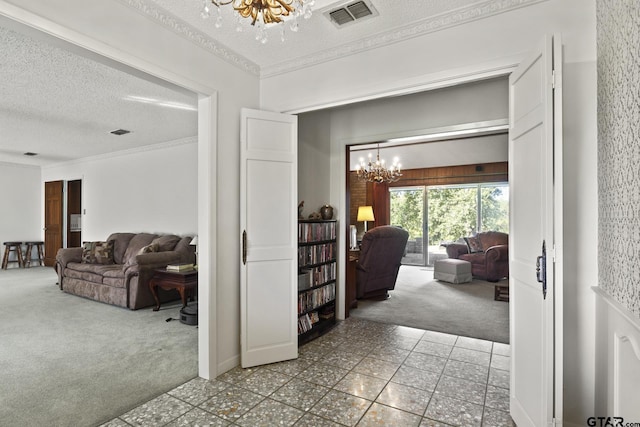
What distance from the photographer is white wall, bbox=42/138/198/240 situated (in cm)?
595

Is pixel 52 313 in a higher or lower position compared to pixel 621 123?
lower

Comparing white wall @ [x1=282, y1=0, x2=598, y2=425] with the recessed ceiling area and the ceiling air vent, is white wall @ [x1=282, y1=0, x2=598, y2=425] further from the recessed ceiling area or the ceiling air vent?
the recessed ceiling area

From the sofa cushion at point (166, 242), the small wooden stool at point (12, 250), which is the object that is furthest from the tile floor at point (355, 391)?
the small wooden stool at point (12, 250)

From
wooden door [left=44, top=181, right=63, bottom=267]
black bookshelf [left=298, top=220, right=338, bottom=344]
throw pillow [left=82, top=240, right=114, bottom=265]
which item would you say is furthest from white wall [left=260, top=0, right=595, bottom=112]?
wooden door [left=44, top=181, right=63, bottom=267]

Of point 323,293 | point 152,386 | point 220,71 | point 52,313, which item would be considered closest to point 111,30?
point 220,71

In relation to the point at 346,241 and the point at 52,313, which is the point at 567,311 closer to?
the point at 346,241

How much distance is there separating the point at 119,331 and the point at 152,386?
1613mm

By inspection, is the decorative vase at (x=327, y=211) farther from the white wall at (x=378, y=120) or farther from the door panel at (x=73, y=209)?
the door panel at (x=73, y=209)

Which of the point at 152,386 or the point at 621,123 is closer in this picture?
the point at 621,123

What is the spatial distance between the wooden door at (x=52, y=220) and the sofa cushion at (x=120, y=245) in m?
3.53

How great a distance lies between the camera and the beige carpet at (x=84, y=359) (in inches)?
88.1

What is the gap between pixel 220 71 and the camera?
2781 millimetres

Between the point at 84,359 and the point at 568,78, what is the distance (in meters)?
4.37

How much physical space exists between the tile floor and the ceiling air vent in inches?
109
